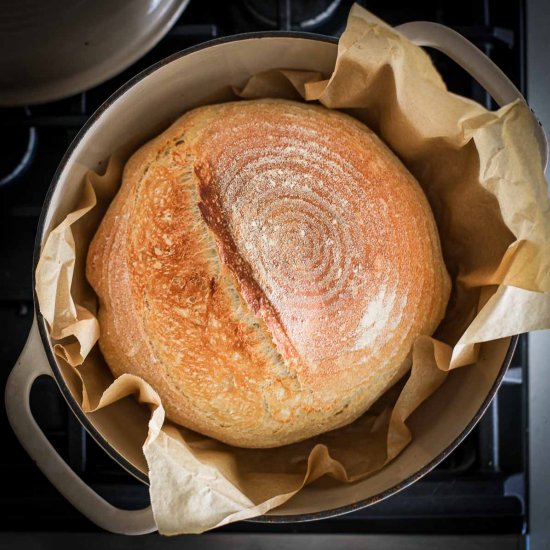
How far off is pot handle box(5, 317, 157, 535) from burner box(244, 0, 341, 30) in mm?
499

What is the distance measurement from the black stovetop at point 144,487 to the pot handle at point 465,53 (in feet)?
0.59

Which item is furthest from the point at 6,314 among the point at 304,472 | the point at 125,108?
the point at 304,472

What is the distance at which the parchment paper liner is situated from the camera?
0.67 metres

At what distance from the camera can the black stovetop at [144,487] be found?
2.85ft

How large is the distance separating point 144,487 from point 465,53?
2.06ft

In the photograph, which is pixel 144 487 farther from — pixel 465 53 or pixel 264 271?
pixel 465 53

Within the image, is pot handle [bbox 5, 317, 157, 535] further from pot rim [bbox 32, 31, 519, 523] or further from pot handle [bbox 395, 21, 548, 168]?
pot handle [bbox 395, 21, 548, 168]

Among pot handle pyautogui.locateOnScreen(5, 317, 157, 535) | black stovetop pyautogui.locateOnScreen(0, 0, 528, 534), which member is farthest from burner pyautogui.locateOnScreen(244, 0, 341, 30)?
pot handle pyautogui.locateOnScreen(5, 317, 157, 535)

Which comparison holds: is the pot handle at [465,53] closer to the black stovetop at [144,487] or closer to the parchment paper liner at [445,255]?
the parchment paper liner at [445,255]

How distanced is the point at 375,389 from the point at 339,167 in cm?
25

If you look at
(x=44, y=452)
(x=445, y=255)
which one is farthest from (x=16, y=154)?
(x=445, y=255)

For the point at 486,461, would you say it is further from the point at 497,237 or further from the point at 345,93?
the point at 345,93

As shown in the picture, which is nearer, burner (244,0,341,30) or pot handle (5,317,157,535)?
pot handle (5,317,157,535)

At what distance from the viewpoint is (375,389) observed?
772 millimetres
